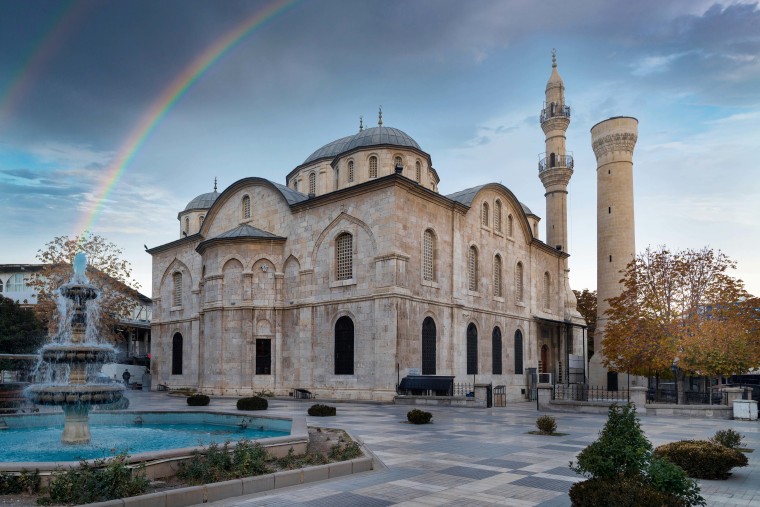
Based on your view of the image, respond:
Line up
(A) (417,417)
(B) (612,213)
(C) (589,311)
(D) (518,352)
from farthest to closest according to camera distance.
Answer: (C) (589,311)
(B) (612,213)
(D) (518,352)
(A) (417,417)

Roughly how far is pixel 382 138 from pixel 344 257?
8.93 meters

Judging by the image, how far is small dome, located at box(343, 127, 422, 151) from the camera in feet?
114

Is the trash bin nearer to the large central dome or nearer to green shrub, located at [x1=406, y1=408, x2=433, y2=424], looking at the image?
green shrub, located at [x1=406, y1=408, x2=433, y2=424]

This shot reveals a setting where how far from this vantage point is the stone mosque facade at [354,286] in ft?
89.8

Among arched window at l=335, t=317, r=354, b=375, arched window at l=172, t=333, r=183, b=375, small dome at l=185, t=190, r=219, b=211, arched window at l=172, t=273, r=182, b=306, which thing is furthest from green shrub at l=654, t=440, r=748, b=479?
small dome at l=185, t=190, r=219, b=211

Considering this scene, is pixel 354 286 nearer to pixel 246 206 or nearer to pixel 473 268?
pixel 473 268

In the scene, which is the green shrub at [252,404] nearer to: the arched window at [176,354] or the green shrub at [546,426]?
the green shrub at [546,426]

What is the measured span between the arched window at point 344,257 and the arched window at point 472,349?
7.37 m

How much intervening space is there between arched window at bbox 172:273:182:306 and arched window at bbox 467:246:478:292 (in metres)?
18.8

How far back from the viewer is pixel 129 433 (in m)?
14.3

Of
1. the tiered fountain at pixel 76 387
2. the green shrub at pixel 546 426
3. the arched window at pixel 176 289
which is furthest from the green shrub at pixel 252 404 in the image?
the arched window at pixel 176 289

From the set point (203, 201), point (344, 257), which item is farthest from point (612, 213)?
point (203, 201)

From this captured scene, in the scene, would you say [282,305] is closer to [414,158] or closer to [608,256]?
[414,158]

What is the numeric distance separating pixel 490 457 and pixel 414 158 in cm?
2515
